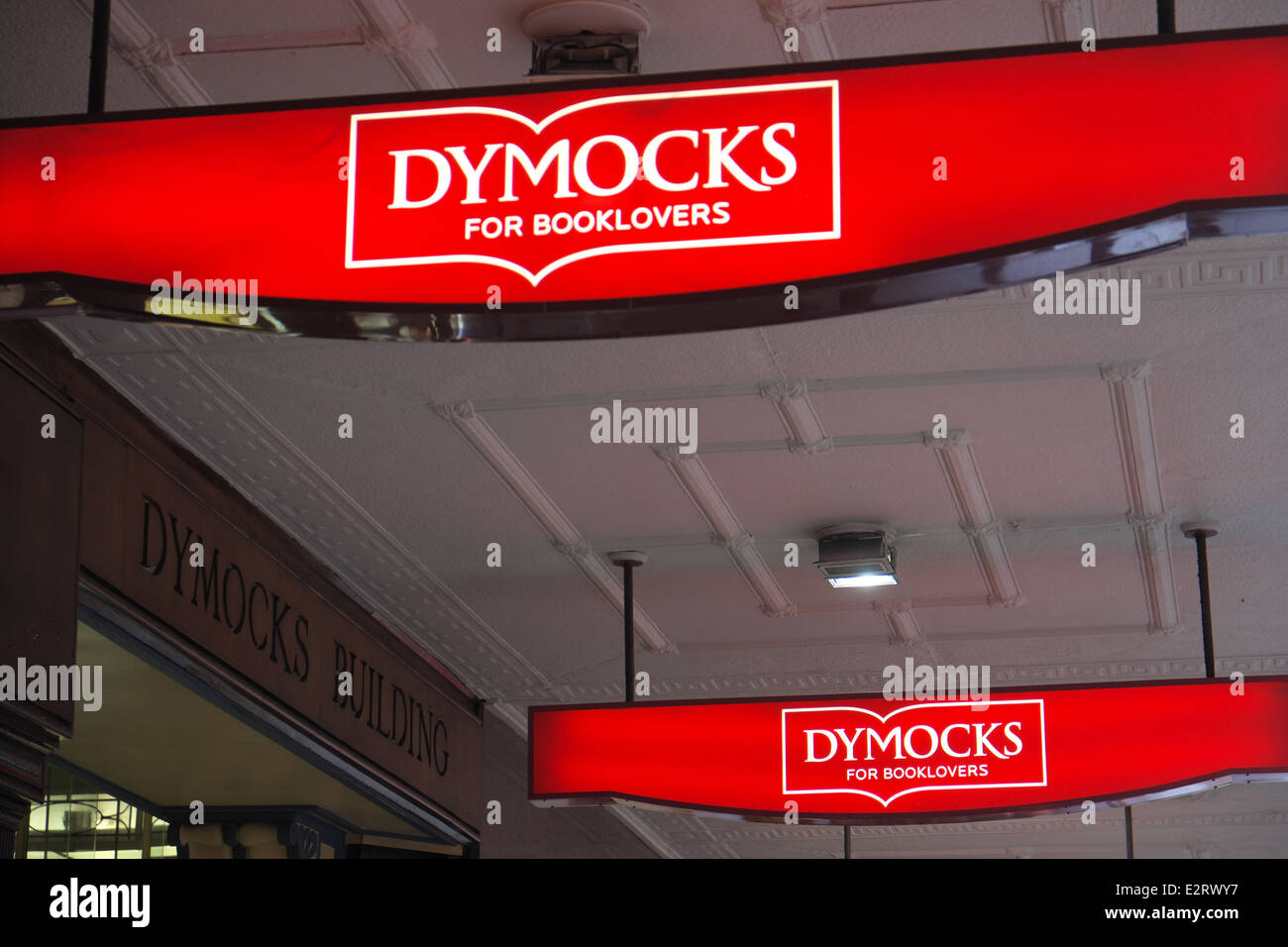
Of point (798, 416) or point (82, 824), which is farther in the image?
point (82, 824)

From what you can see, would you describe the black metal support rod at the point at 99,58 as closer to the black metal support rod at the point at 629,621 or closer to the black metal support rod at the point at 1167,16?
the black metal support rod at the point at 1167,16

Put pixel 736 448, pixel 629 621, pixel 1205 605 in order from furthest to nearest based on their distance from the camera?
pixel 629 621 → pixel 1205 605 → pixel 736 448

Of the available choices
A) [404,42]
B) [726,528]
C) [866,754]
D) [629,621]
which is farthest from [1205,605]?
[404,42]

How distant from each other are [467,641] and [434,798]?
2.77 ft

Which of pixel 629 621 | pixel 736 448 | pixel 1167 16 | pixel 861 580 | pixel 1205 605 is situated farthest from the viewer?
pixel 629 621

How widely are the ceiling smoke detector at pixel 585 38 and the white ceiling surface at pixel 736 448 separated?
0.24ft

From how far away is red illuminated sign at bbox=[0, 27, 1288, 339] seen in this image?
2.31 metres

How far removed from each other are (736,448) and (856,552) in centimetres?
98

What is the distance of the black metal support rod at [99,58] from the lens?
2.97 meters

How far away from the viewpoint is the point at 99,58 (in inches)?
121

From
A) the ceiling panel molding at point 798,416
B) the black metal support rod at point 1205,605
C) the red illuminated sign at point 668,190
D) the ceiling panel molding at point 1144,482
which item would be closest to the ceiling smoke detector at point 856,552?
the ceiling panel molding at point 798,416

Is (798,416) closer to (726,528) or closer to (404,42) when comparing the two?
(726,528)
